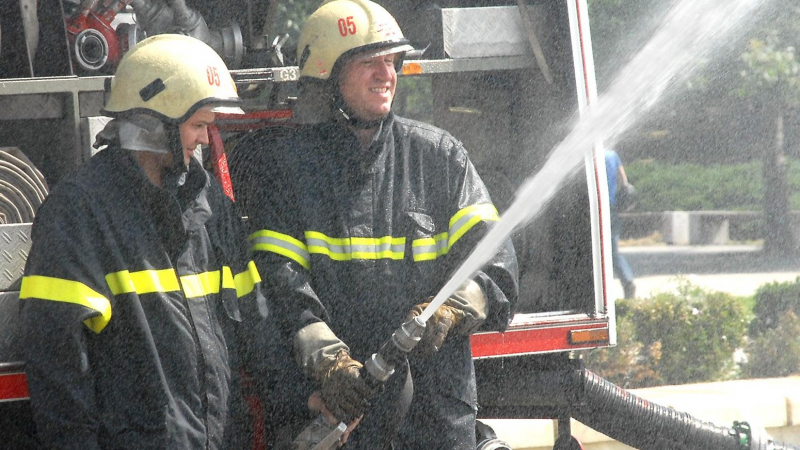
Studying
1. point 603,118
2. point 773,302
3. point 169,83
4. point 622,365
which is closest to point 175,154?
point 169,83

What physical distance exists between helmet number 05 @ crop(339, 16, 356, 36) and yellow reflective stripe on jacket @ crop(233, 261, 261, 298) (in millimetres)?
895

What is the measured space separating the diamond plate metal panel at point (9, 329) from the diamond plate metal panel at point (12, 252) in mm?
87

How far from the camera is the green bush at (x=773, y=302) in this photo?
9750 millimetres

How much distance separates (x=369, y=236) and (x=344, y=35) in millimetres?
710

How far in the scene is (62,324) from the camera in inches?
118

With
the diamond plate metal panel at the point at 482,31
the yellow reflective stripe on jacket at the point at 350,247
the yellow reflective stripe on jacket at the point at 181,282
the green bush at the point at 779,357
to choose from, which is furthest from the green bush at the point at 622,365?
the yellow reflective stripe on jacket at the point at 181,282

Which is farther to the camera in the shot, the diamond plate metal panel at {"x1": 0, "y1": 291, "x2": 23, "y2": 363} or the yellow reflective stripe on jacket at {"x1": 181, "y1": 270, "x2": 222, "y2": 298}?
the diamond plate metal panel at {"x1": 0, "y1": 291, "x2": 23, "y2": 363}

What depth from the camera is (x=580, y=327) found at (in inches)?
196

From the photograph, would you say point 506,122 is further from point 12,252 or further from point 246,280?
point 12,252

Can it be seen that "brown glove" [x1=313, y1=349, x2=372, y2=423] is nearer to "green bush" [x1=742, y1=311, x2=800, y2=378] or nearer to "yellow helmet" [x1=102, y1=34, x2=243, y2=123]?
"yellow helmet" [x1=102, y1=34, x2=243, y2=123]

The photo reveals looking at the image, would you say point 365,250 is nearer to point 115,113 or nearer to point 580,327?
point 115,113

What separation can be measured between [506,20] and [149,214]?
94.0 inches

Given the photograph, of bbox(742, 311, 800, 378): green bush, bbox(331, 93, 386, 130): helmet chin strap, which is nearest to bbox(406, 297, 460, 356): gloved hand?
bbox(331, 93, 386, 130): helmet chin strap

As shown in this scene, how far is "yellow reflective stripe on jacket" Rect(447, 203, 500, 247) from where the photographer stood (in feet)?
12.6
